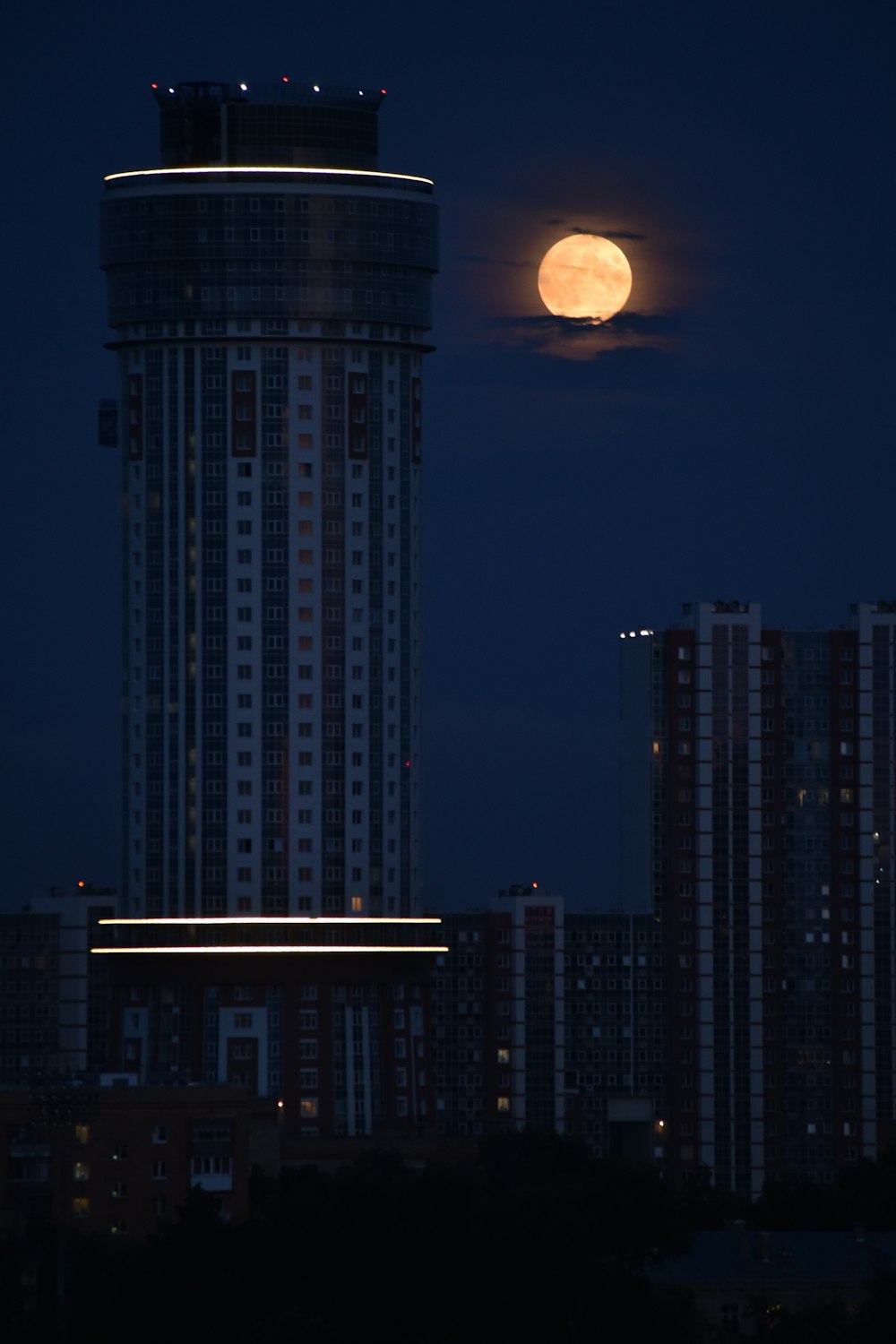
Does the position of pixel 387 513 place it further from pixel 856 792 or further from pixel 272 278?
pixel 856 792

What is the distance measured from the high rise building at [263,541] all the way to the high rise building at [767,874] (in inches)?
831

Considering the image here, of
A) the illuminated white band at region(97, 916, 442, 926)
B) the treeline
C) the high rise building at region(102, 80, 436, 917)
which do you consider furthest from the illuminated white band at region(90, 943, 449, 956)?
the treeline

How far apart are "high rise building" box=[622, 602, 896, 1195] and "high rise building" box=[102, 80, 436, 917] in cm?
2110

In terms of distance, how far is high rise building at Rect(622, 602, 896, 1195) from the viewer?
7101 inches

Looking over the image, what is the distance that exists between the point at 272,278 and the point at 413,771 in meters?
24.0

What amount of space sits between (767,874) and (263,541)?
35.7m

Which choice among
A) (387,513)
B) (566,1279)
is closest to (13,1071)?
(387,513)

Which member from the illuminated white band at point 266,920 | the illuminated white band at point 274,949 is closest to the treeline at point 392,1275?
the illuminated white band at point 274,949

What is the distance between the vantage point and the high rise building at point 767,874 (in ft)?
592

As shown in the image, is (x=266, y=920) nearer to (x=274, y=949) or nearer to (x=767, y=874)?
(x=274, y=949)

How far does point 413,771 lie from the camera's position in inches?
6565

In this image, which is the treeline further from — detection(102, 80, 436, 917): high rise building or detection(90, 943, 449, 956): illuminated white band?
detection(102, 80, 436, 917): high rise building

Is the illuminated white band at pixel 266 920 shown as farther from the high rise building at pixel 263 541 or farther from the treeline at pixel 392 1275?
the treeline at pixel 392 1275

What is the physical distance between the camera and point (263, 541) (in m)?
164
